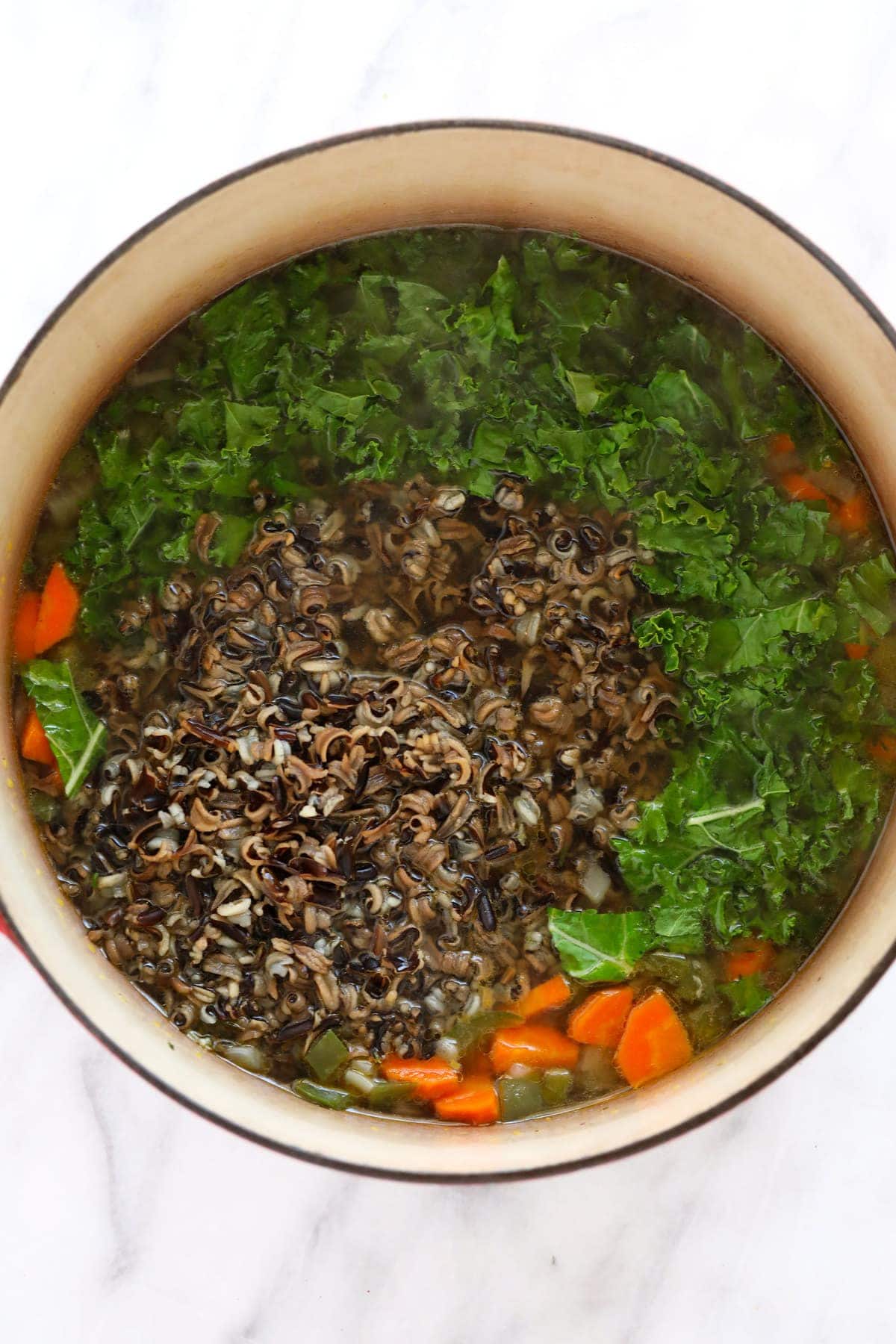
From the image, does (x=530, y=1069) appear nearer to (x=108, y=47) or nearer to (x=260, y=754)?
(x=260, y=754)

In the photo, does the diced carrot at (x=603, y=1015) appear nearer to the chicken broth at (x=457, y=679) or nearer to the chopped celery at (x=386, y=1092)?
the chicken broth at (x=457, y=679)

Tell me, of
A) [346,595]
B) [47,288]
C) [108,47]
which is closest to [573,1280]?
[346,595]

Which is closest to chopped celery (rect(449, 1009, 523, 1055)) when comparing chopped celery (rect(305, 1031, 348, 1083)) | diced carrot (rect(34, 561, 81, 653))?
chopped celery (rect(305, 1031, 348, 1083))

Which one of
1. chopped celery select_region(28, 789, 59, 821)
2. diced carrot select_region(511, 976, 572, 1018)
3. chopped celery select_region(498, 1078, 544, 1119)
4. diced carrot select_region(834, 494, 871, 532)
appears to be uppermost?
diced carrot select_region(834, 494, 871, 532)

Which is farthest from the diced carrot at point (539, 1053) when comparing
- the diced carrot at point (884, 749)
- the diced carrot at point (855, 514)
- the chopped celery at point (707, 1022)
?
the diced carrot at point (855, 514)

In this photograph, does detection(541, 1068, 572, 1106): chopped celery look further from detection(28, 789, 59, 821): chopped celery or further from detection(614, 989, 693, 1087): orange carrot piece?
detection(28, 789, 59, 821): chopped celery

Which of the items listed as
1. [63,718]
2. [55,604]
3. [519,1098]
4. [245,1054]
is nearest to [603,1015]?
[519,1098]
